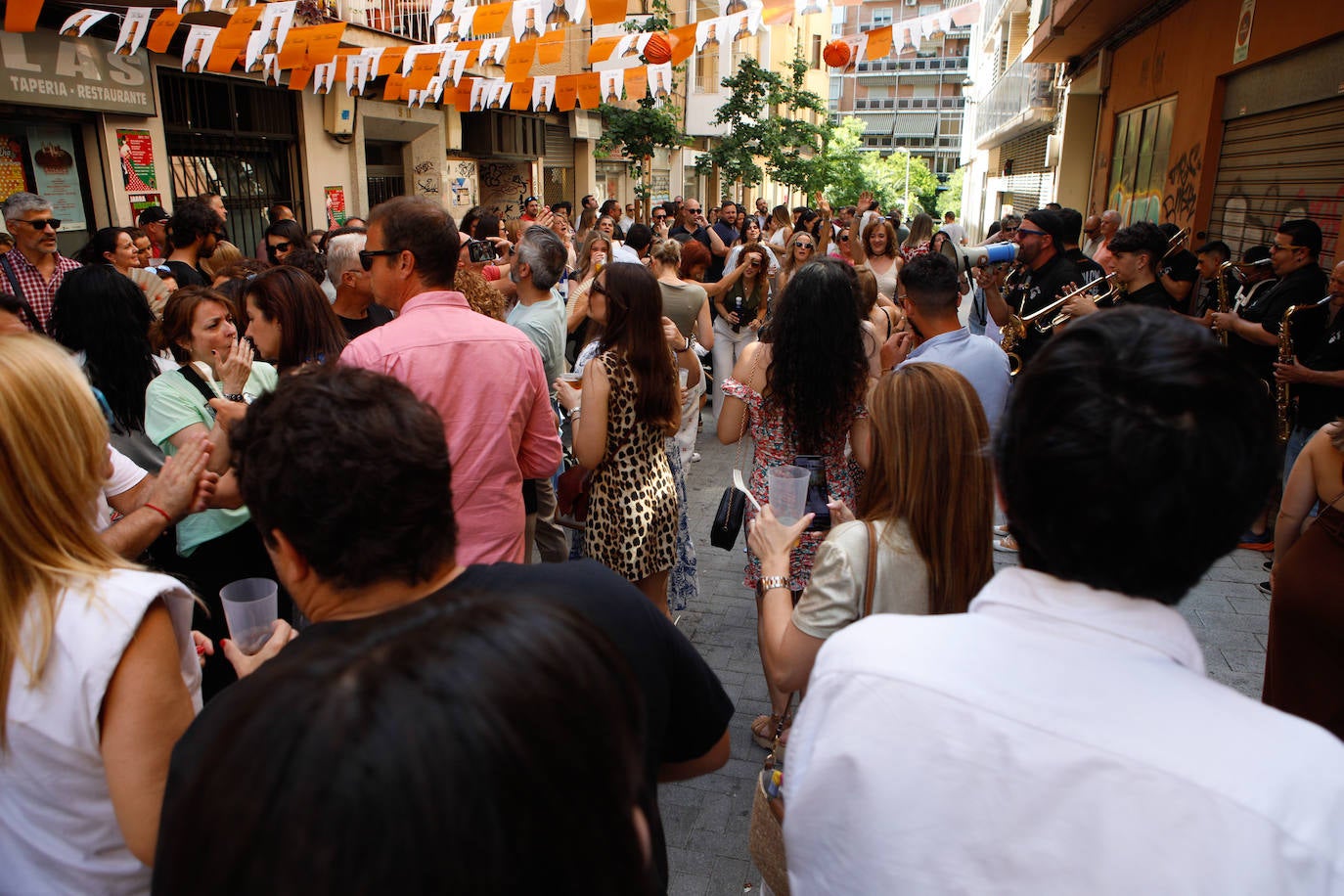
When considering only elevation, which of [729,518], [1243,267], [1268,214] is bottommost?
[729,518]

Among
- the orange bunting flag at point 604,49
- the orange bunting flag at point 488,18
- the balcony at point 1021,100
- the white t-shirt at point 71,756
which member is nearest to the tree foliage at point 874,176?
the balcony at point 1021,100

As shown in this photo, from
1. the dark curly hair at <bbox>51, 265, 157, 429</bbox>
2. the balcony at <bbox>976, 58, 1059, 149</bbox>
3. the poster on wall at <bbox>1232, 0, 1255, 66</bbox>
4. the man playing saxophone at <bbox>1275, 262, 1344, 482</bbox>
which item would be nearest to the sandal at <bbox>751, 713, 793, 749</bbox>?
the dark curly hair at <bbox>51, 265, 157, 429</bbox>

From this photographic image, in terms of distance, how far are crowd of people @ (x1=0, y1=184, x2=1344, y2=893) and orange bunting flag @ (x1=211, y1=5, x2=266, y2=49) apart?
643 cm

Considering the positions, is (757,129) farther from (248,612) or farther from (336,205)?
(248,612)

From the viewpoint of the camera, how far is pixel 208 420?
2828mm

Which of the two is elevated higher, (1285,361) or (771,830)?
(1285,361)

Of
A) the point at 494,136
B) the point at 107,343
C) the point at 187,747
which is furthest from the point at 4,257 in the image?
the point at 494,136

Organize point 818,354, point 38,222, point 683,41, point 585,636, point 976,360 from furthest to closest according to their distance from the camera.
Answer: point 683,41 → point 38,222 → point 976,360 → point 818,354 → point 585,636

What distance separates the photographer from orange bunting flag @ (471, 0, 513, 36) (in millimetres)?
8133

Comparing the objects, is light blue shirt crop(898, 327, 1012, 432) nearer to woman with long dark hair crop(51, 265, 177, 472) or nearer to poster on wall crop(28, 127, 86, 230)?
woman with long dark hair crop(51, 265, 177, 472)

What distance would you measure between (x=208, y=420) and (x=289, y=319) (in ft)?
1.99

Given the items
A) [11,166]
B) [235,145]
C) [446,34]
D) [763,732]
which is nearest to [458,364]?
[763,732]

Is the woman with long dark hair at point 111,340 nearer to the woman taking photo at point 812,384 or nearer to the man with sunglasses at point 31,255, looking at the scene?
the woman taking photo at point 812,384

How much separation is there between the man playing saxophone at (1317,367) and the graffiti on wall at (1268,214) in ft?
4.84
